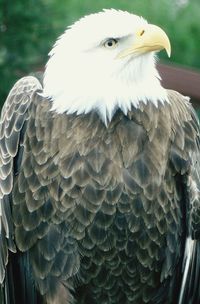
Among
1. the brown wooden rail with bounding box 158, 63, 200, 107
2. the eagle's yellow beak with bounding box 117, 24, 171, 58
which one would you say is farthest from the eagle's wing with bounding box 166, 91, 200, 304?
the brown wooden rail with bounding box 158, 63, 200, 107

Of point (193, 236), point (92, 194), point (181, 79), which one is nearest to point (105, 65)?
point (92, 194)

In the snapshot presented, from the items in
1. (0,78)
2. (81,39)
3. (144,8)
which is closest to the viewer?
(81,39)

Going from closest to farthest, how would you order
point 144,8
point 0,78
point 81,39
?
point 81,39
point 0,78
point 144,8

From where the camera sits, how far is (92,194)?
618cm

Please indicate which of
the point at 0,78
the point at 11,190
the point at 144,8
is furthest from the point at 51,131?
the point at 144,8

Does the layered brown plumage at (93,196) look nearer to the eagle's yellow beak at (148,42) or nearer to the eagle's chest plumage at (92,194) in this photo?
the eagle's chest plumage at (92,194)

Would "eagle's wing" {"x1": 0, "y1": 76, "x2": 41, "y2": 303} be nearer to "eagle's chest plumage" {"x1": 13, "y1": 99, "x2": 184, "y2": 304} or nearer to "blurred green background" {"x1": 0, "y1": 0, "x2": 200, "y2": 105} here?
"eagle's chest plumage" {"x1": 13, "y1": 99, "x2": 184, "y2": 304}

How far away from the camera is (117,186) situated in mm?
6184

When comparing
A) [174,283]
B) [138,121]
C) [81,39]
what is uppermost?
[81,39]

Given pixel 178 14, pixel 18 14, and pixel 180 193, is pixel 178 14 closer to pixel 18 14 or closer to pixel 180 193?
pixel 18 14

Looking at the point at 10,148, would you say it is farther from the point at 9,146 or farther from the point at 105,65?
the point at 105,65

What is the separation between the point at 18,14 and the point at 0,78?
0.40m

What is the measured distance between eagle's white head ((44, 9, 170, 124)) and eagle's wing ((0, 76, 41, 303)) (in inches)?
5.7

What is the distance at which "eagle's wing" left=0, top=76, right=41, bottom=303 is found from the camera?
6.28 m
